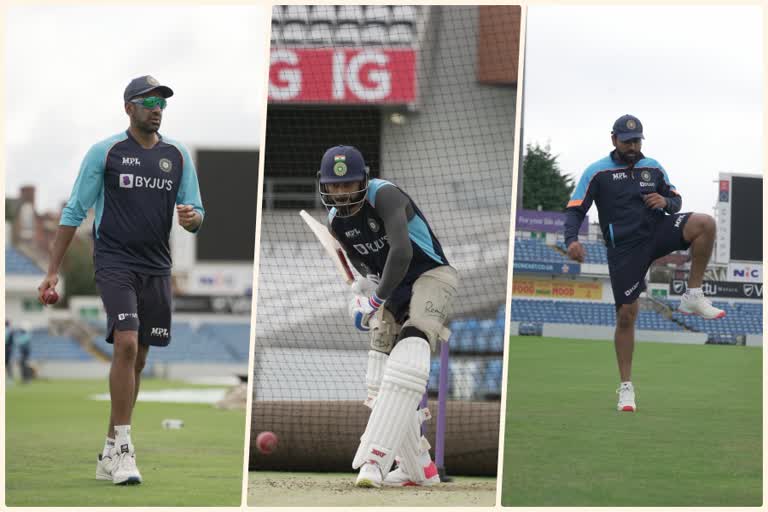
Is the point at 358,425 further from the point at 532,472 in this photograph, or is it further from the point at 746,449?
the point at 746,449

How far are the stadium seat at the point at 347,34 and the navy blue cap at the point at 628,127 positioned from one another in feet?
23.6

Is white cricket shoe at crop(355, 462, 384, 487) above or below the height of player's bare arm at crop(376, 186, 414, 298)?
below

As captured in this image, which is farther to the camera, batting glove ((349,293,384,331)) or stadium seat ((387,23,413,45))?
stadium seat ((387,23,413,45))

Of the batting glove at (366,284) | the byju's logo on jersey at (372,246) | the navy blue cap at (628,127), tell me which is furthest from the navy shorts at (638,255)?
the byju's logo on jersey at (372,246)

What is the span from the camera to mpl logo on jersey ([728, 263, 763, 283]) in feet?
17.9

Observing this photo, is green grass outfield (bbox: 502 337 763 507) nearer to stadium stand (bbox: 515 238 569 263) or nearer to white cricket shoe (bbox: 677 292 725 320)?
white cricket shoe (bbox: 677 292 725 320)

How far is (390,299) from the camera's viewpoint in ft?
15.6

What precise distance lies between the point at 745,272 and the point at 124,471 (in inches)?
138

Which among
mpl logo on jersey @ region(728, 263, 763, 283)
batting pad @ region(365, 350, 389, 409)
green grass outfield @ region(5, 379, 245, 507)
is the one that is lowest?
green grass outfield @ region(5, 379, 245, 507)

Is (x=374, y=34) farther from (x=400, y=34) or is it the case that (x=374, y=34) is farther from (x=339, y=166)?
(x=339, y=166)

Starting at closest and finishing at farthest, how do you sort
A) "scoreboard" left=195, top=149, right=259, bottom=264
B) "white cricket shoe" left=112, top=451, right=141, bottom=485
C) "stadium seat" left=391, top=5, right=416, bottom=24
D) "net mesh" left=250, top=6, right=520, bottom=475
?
1. "white cricket shoe" left=112, top=451, right=141, bottom=485
2. "net mesh" left=250, top=6, right=520, bottom=475
3. "stadium seat" left=391, top=5, right=416, bottom=24
4. "scoreboard" left=195, top=149, right=259, bottom=264

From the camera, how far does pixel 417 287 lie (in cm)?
464

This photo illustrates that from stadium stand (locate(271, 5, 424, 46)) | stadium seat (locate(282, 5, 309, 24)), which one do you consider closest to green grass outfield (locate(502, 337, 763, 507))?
stadium stand (locate(271, 5, 424, 46))

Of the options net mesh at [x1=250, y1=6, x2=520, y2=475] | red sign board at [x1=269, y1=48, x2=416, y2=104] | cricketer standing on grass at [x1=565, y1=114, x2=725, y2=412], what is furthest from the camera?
red sign board at [x1=269, y1=48, x2=416, y2=104]
